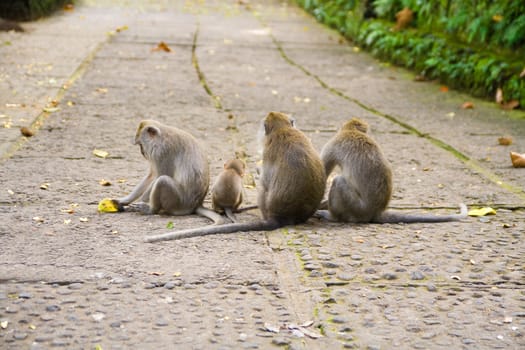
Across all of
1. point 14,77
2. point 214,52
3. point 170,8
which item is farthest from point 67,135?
point 170,8

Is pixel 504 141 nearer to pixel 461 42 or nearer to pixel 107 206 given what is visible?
pixel 461 42

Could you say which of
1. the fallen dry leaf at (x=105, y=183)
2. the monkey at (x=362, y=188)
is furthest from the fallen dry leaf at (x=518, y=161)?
the fallen dry leaf at (x=105, y=183)

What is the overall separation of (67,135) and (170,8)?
10.6 metres

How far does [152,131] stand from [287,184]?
1000 millimetres

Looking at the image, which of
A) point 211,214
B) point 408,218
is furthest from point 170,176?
point 408,218

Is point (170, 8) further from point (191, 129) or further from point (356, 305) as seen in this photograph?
point (356, 305)

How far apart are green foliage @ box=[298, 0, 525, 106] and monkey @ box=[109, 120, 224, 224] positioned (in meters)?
4.40

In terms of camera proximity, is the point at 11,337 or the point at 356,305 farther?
the point at 356,305

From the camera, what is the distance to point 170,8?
53.7 ft

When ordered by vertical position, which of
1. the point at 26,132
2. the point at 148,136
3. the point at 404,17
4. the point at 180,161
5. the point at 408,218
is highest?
the point at 404,17

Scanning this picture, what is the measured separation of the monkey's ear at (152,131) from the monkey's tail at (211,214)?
543 millimetres

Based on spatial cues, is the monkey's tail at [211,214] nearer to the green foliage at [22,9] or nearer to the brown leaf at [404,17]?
the brown leaf at [404,17]

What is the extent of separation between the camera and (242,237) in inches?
164

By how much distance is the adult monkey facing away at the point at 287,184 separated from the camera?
14.1 feet
